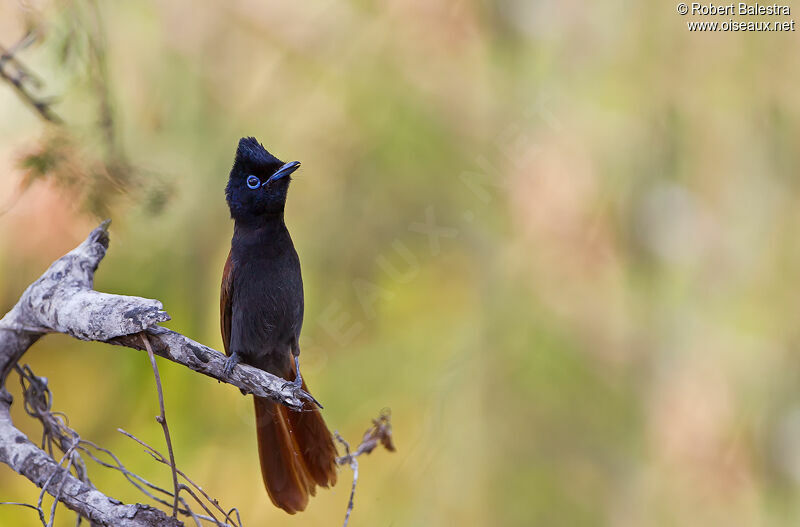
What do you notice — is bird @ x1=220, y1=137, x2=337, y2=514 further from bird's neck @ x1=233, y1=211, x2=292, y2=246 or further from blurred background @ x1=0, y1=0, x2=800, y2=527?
blurred background @ x1=0, y1=0, x2=800, y2=527

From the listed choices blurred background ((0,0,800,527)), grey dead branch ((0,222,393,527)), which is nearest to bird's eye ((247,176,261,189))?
grey dead branch ((0,222,393,527))

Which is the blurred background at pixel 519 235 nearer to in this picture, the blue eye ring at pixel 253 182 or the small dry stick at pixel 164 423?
the blue eye ring at pixel 253 182

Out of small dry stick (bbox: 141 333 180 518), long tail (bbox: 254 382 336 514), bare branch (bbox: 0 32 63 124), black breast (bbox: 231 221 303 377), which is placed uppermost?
bare branch (bbox: 0 32 63 124)

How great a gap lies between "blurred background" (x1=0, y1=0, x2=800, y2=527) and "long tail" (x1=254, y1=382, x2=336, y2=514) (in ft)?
2.46

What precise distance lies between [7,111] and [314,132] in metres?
0.93

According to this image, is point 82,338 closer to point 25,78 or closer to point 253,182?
point 253,182

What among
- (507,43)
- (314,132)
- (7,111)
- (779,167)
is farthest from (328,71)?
(779,167)

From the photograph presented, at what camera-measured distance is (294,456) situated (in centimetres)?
147

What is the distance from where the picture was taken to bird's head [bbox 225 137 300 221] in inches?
52.8

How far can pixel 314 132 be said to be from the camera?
2387mm

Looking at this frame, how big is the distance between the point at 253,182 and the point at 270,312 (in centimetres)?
27

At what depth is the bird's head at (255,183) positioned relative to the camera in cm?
134

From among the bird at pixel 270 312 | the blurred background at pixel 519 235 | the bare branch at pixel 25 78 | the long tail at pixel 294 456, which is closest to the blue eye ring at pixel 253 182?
the bird at pixel 270 312

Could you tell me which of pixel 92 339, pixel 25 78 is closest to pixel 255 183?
pixel 92 339
